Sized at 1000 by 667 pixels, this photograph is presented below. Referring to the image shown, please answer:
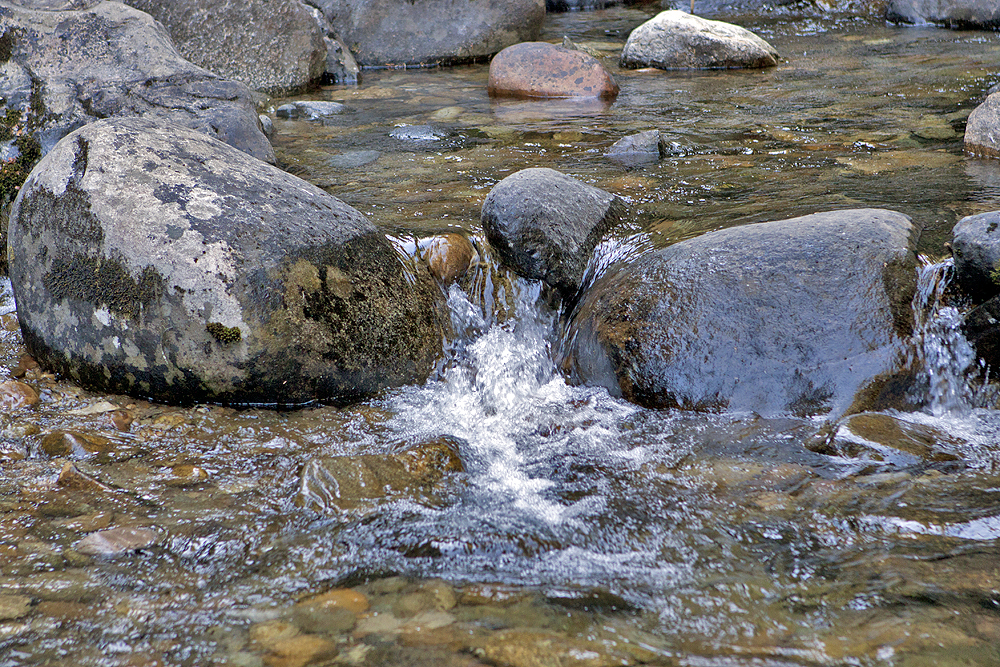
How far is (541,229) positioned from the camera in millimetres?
3938

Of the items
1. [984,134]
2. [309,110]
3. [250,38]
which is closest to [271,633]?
[984,134]

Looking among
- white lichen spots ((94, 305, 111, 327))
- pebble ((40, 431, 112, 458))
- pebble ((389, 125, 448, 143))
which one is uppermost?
pebble ((389, 125, 448, 143))

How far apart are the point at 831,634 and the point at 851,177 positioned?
3609 mm

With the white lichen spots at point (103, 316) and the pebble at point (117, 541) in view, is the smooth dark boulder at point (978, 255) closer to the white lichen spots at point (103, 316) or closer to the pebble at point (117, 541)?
the pebble at point (117, 541)

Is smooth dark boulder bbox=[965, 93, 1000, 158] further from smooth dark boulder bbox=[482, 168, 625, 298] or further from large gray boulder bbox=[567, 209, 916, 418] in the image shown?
smooth dark boulder bbox=[482, 168, 625, 298]

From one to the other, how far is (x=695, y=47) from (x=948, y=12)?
12.7 feet

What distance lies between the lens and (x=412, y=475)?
2793 millimetres

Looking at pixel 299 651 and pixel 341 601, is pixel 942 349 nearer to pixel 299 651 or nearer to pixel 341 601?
pixel 341 601

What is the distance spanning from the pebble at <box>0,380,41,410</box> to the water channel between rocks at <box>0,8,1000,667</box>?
0.21 ft

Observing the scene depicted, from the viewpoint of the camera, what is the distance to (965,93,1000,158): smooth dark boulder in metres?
5.02

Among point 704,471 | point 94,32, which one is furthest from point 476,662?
point 94,32

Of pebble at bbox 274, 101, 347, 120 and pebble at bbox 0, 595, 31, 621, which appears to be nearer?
pebble at bbox 0, 595, 31, 621

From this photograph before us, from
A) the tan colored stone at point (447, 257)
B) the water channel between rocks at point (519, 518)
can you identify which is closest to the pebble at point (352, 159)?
the water channel between rocks at point (519, 518)

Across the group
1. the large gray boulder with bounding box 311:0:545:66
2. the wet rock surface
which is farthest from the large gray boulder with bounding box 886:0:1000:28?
the wet rock surface
